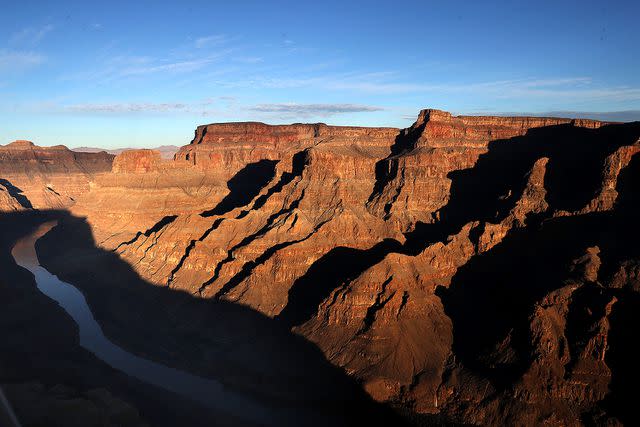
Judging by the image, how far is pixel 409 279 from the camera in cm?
5212

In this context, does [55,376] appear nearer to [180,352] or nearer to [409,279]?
[180,352]

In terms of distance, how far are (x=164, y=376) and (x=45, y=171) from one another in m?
154

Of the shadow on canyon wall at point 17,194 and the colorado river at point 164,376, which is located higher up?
the shadow on canyon wall at point 17,194

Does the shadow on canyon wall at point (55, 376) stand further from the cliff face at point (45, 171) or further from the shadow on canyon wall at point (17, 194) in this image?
the cliff face at point (45, 171)

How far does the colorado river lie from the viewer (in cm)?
4488

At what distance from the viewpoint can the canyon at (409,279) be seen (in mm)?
41188

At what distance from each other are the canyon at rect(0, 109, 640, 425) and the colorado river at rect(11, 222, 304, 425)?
1005 millimetres

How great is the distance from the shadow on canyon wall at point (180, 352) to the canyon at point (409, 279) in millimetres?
242

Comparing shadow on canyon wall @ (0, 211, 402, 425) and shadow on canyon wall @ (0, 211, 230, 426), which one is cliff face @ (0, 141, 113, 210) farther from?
shadow on canyon wall @ (0, 211, 230, 426)

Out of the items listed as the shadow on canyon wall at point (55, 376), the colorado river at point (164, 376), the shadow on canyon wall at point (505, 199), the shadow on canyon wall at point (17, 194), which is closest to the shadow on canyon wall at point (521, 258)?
the shadow on canyon wall at point (505, 199)

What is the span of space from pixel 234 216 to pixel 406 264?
3500 centimetres

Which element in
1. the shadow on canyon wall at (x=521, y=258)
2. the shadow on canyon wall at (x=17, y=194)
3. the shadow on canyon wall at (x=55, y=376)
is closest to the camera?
the shadow on canyon wall at (x=55, y=376)

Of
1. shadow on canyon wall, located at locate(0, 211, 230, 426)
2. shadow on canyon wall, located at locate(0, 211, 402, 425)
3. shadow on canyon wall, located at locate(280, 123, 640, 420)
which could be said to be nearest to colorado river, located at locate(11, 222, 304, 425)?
shadow on canyon wall, located at locate(0, 211, 402, 425)

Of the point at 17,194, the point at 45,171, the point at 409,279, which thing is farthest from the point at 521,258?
the point at 45,171
